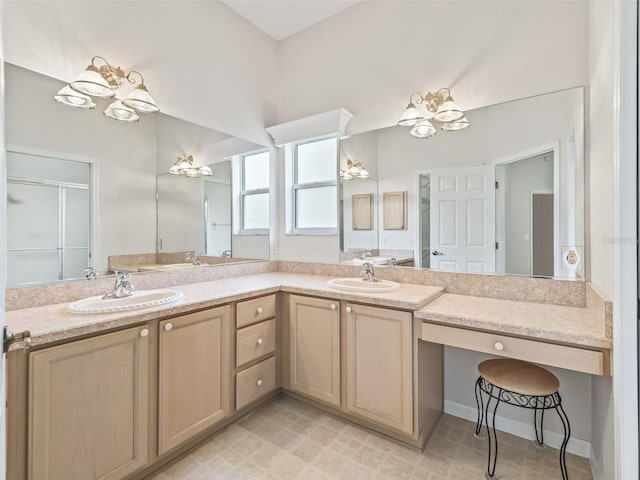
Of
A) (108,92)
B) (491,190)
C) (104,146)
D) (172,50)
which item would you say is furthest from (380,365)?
(172,50)

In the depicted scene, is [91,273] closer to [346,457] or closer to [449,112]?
[346,457]

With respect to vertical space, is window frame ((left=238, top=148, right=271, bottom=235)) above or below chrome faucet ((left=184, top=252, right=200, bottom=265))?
above

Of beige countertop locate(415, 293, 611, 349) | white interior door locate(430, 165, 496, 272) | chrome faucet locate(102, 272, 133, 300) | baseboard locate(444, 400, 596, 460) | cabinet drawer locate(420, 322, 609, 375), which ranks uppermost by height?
white interior door locate(430, 165, 496, 272)

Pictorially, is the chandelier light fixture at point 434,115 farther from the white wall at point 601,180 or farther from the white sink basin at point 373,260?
the white sink basin at point 373,260

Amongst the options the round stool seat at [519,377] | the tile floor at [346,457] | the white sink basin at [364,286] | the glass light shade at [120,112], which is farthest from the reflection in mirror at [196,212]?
the round stool seat at [519,377]

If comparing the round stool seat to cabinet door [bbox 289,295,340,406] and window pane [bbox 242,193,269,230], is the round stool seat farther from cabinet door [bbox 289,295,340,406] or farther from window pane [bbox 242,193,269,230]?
window pane [bbox 242,193,269,230]

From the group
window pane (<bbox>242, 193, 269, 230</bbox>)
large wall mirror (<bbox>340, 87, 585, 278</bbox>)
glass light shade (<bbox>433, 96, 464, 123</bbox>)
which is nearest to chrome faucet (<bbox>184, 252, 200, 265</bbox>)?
window pane (<bbox>242, 193, 269, 230</bbox>)

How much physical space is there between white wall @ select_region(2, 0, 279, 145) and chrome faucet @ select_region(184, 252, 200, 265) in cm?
100

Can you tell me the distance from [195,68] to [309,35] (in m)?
1.10

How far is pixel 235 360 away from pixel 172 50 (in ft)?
7.11

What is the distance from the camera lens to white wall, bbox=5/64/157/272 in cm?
158

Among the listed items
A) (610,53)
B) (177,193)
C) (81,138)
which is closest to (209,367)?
(177,193)

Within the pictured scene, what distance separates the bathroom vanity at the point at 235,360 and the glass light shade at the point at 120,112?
3.74ft

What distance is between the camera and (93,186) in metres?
1.84
